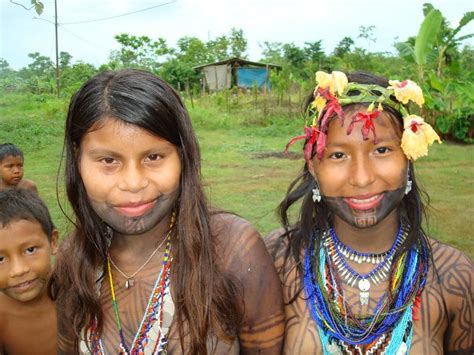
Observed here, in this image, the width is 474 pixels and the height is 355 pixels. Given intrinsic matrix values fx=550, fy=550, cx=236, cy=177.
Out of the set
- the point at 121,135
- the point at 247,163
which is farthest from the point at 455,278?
the point at 247,163

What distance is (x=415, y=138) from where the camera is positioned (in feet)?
6.41

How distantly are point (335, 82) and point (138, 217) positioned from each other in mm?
880

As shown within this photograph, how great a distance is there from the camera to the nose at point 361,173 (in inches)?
77.4

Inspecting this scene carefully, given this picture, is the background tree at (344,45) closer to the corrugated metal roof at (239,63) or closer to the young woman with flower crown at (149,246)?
the corrugated metal roof at (239,63)

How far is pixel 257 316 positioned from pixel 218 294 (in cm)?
18

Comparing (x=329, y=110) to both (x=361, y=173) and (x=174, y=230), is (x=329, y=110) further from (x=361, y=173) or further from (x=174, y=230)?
(x=174, y=230)

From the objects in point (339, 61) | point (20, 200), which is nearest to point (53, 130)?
point (20, 200)

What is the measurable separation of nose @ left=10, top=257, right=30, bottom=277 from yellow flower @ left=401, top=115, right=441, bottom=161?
1.79 meters

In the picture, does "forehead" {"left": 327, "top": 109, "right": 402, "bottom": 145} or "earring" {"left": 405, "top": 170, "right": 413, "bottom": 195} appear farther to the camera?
"earring" {"left": 405, "top": 170, "right": 413, "bottom": 195}

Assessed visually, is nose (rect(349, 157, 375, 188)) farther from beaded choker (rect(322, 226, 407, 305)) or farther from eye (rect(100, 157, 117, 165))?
eye (rect(100, 157, 117, 165))

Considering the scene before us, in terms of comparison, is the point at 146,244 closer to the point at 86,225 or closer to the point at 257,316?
the point at 86,225

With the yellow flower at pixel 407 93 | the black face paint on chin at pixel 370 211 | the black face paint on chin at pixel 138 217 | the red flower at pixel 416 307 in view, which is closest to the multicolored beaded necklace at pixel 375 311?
the red flower at pixel 416 307

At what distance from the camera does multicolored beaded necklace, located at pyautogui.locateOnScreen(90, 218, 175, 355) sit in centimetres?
186

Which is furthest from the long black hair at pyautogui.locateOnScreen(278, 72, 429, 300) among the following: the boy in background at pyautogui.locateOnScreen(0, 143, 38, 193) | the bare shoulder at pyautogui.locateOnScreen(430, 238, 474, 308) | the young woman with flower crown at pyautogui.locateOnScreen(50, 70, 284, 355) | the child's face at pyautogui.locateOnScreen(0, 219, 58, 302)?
the boy in background at pyautogui.locateOnScreen(0, 143, 38, 193)
